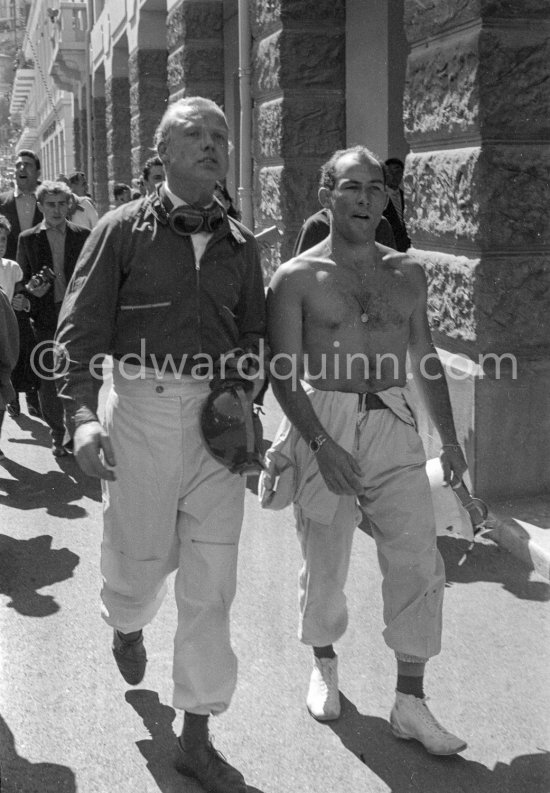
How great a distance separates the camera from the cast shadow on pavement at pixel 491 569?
5293 mm

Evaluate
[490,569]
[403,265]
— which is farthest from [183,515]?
[490,569]

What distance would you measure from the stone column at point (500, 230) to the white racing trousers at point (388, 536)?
2.68m

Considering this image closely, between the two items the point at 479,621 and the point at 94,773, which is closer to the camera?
the point at 94,773

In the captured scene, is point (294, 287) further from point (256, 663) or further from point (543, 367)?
point (543, 367)

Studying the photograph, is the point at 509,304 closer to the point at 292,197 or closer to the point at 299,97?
the point at 292,197

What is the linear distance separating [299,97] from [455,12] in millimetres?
4043

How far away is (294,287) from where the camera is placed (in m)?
3.88

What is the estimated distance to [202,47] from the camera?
14953 millimetres

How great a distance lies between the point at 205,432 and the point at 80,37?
3143 centimetres

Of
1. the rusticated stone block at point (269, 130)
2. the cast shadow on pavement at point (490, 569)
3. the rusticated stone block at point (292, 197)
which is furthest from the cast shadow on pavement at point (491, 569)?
the rusticated stone block at point (269, 130)

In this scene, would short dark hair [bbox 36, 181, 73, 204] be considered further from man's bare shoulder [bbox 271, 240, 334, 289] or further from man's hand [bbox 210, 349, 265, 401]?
man's hand [bbox 210, 349, 265, 401]

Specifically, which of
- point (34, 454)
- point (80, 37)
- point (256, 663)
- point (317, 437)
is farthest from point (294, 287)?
point (80, 37)

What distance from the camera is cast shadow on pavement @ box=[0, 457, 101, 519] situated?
271 inches

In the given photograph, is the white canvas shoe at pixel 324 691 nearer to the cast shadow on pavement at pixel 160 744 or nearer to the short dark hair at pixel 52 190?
the cast shadow on pavement at pixel 160 744
